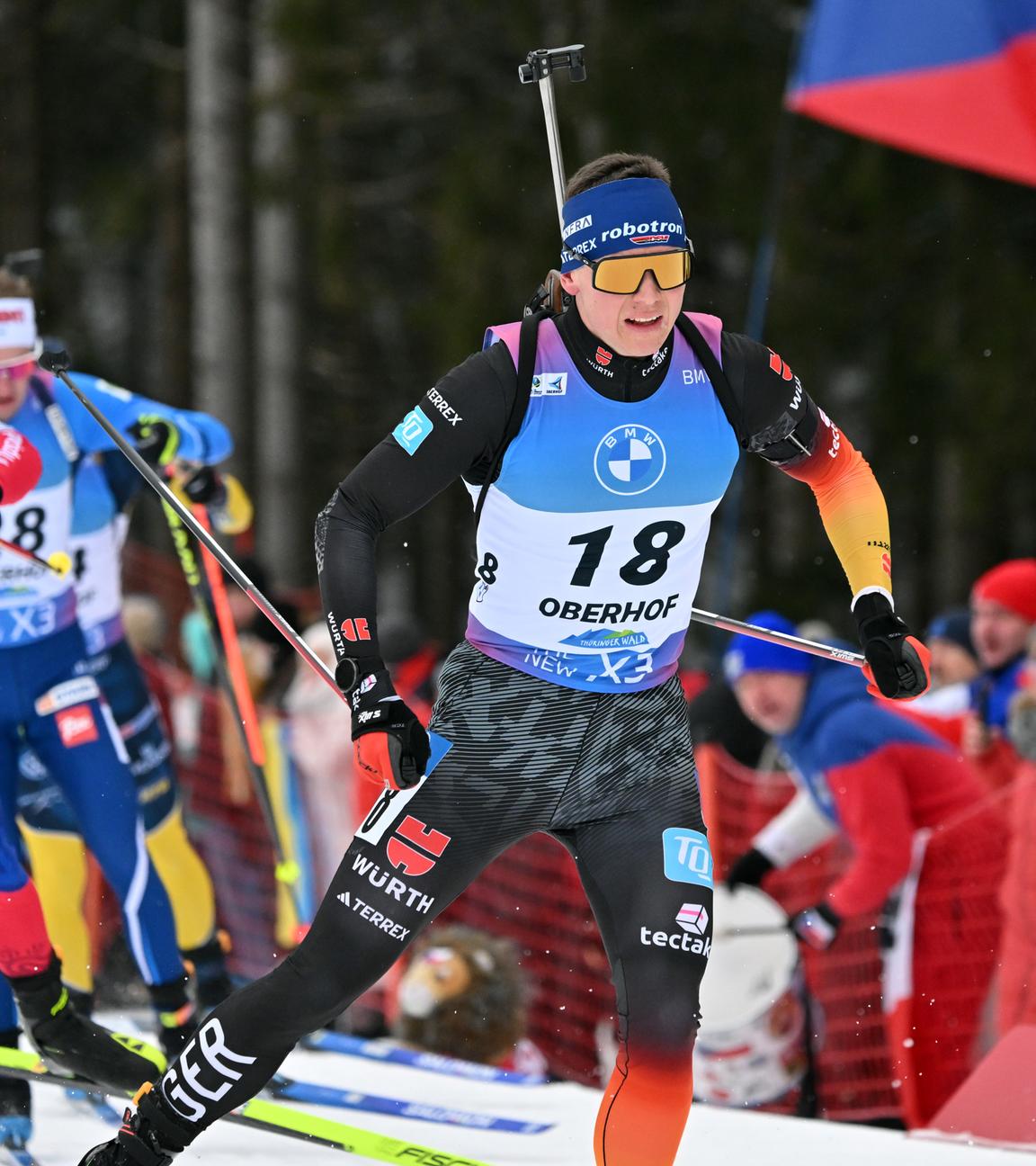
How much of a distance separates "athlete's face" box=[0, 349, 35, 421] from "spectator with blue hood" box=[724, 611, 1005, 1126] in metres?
2.28

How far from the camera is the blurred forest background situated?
1035cm

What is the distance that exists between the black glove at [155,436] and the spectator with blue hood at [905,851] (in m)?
1.85

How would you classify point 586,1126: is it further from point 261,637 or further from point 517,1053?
→ point 261,637

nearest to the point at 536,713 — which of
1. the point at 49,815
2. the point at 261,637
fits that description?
the point at 49,815

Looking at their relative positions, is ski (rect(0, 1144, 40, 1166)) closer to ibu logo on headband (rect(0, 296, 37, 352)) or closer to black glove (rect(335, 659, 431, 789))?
black glove (rect(335, 659, 431, 789))

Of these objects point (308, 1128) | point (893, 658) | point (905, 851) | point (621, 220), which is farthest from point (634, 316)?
point (905, 851)

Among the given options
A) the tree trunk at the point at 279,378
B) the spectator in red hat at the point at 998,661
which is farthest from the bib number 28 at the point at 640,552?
the tree trunk at the point at 279,378

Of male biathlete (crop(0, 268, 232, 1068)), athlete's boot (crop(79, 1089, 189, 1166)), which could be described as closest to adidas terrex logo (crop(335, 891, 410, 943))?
athlete's boot (crop(79, 1089, 189, 1166))

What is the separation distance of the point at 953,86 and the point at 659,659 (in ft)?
17.1

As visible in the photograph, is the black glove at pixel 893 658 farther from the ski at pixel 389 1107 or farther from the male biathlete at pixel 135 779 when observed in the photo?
the male biathlete at pixel 135 779

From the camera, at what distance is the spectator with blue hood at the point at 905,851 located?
5.43 m

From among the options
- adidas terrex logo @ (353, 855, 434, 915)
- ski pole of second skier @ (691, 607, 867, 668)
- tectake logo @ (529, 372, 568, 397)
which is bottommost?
adidas terrex logo @ (353, 855, 434, 915)

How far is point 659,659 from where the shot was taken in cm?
362

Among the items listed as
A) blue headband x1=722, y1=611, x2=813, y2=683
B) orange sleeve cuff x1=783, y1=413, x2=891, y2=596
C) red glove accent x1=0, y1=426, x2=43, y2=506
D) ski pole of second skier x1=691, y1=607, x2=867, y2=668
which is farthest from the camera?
blue headband x1=722, y1=611, x2=813, y2=683
